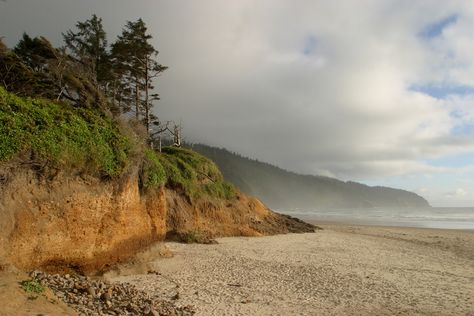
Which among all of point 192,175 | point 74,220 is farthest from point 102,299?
point 192,175

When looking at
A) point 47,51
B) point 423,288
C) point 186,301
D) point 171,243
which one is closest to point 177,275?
point 186,301

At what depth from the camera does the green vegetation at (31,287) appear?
275 inches

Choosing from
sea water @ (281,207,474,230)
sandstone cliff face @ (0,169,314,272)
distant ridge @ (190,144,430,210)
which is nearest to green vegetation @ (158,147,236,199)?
sandstone cliff face @ (0,169,314,272)

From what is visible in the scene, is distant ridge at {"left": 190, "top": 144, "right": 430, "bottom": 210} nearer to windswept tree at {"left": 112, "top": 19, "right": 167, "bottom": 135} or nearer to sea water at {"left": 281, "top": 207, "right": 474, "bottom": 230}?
sea water at {"left": 281, "top": 207, "right": 474, "bottom": 230}

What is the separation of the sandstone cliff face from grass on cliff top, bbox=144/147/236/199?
4.86 meters

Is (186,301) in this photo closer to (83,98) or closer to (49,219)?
(49,219)

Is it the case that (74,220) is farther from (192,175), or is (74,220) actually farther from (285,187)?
(285,187)

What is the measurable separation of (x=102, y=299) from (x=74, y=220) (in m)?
3.36

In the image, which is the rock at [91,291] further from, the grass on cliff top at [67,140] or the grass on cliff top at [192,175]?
the grass on cliff top at [192,175]

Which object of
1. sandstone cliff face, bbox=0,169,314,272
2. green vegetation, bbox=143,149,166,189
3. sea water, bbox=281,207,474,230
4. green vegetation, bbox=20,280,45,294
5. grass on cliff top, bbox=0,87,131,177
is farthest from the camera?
sea water, bbox=281,207,474,230

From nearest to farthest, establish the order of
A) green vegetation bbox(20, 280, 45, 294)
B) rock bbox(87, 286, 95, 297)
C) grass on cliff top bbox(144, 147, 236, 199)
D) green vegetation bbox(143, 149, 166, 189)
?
green vegetation bbox(20, 280, 45, 294)
rock bbox(87, 286, 95, 297)
green vegetation bbox(143, 149, 166, 189)
grass on cliff top bbox(144, 147, 236, 199)

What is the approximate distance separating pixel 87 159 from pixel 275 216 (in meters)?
21.1

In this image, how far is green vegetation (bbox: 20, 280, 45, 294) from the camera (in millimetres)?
6984

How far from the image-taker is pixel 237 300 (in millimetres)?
10156
